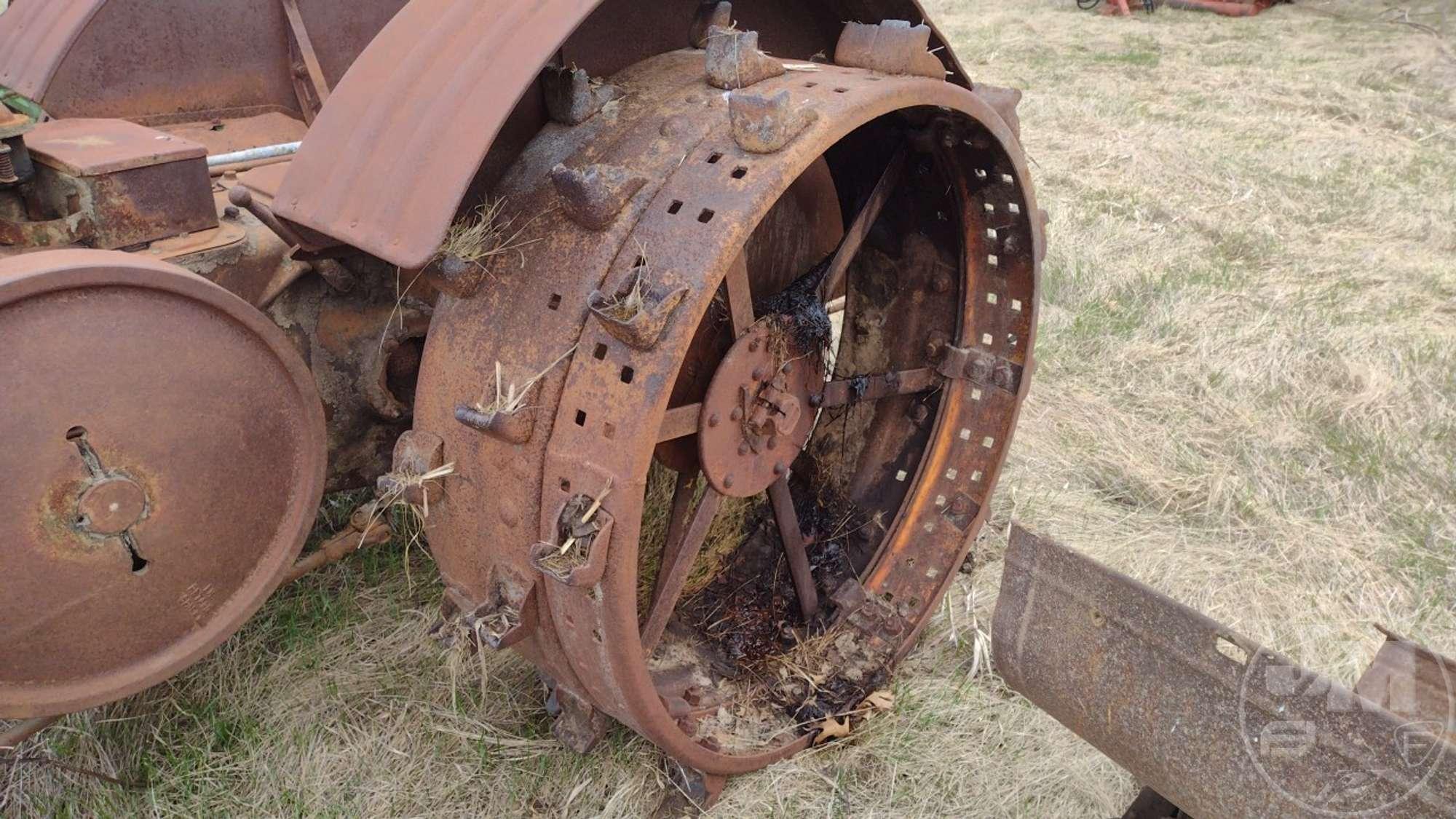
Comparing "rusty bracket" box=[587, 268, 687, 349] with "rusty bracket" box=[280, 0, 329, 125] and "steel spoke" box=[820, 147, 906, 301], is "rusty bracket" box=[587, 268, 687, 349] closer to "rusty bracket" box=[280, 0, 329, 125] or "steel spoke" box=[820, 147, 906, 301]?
"steel spoke" box=[820, 147, 906, 301]

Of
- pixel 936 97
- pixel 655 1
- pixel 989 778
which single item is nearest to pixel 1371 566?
pixel 989 778

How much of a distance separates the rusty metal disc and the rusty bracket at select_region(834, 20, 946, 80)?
1.27 m

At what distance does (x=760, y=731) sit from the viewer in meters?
2.58

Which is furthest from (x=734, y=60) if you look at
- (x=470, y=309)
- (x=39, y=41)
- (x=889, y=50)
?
(x=39, y=41)

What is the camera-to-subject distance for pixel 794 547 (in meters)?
2.75

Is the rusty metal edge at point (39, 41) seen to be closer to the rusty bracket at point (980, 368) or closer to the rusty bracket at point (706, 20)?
the rusty bracket at point (706, 20)

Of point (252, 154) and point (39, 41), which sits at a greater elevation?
point (39, 41)

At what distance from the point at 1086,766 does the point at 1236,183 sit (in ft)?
15.5

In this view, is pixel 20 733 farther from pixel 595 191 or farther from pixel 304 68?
pixel 304 68

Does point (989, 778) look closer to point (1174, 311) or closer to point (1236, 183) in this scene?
point (1174, 311)

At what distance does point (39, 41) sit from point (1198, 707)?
296 cm

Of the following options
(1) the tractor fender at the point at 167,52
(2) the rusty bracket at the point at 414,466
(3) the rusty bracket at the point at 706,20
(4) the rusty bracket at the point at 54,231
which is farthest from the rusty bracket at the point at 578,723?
(1) the tractor fender at the point at 167,52

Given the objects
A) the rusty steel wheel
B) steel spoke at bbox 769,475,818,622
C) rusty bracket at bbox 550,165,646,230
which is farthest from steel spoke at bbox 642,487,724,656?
rusty bracket at bbox 550,165,646,230

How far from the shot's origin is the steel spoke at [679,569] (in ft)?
7.32
